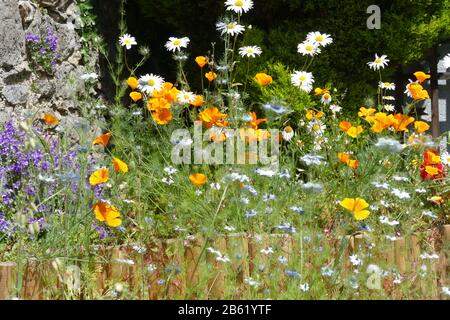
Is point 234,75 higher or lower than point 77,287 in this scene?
higher

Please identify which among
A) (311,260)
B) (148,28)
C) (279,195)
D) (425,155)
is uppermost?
(148,28)

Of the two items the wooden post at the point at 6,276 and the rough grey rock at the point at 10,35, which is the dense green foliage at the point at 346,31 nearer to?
the rough grey rock at the point at 10,35

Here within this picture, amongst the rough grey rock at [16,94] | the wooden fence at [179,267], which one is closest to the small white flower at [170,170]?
the wooden fence at [179,267]

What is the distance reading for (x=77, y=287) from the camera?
308 centimetres

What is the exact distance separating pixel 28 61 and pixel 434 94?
4.21m

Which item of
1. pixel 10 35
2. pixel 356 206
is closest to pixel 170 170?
pixel 356 206

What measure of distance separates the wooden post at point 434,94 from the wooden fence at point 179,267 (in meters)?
4.18

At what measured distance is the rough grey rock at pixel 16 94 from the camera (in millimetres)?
4816
